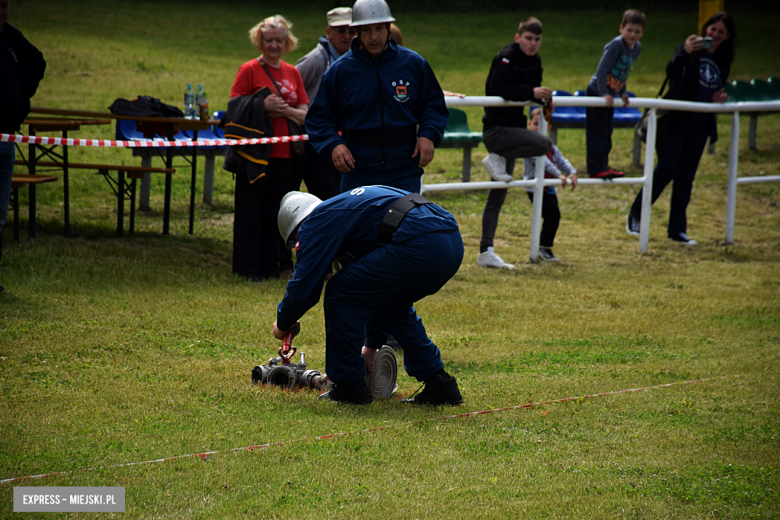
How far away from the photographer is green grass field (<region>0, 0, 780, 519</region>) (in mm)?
3186

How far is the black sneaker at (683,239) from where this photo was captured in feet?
31.8

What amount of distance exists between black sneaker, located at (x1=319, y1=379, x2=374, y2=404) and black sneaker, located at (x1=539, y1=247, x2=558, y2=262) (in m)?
4.79

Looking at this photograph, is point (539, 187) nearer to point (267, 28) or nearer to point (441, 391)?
point (267, 28)

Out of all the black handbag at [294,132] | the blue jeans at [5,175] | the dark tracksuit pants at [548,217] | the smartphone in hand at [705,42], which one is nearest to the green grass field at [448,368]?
the dark tracksuit pants at [548,217]

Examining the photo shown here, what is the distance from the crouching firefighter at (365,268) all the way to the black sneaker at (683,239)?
639 centimetres

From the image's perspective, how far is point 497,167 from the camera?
8.00 meters

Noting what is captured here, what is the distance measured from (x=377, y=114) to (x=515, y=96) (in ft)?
9.03

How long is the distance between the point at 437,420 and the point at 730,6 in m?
44.6

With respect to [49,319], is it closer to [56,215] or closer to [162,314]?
[162,314]

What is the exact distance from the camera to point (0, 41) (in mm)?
6316

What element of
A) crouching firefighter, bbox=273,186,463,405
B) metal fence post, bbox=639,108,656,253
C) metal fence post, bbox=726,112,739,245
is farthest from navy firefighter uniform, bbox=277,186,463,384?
metal fence post, bbox=726,112,739,245

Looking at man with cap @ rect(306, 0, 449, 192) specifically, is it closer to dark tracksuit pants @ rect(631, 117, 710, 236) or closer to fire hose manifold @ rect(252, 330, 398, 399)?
fire hose manifold @ rect(252, 330, 398, 399)

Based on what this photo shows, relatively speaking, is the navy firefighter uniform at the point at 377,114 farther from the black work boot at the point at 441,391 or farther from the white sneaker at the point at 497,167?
the white sneaker at the point at 497,167

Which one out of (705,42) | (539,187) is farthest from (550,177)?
(705,42)
